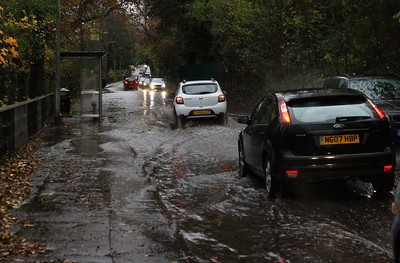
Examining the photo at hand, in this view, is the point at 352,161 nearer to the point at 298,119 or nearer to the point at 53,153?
the point at 298,119

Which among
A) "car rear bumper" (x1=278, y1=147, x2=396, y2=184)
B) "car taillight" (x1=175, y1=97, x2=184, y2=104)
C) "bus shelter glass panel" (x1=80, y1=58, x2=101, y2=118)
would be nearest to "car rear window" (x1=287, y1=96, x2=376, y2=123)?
"car rear bumper" (x1=278, y1=147, x2=396, y2=184)

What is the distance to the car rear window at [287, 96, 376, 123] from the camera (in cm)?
749

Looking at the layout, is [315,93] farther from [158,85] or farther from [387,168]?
[158,85]

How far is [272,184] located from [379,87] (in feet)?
20.6

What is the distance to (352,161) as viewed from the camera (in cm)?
732

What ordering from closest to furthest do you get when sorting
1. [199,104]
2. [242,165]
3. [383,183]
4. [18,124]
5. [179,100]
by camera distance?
[383,183], [242,165], [18,124], [199,104], [179,100]

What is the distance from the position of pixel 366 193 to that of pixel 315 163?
1.36 m

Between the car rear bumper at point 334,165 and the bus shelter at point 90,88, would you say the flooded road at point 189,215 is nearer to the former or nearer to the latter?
the car rear bumper at point 334,165

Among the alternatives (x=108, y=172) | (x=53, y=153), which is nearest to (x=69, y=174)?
(x=108, y=172)

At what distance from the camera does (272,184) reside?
7.67m

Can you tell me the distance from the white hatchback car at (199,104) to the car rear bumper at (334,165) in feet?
36.5

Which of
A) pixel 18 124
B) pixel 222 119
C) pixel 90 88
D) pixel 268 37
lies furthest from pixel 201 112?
pixel 18 124

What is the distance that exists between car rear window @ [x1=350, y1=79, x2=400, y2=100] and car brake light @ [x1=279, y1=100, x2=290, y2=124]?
538cm

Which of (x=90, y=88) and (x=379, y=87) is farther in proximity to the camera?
(x=90, y=88)
